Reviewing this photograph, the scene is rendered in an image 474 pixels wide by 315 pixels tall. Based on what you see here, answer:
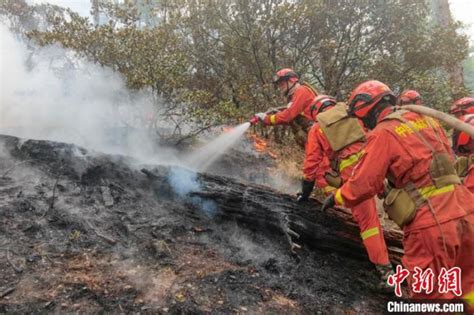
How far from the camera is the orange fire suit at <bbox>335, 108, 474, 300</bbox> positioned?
119 inches

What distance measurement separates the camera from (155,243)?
4352 millimetres

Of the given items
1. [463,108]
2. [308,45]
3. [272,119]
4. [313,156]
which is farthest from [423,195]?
[308,45]

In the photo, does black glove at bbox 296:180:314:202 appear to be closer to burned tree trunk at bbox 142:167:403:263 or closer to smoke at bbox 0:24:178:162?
burned tree trunk at bbox 142:167:403:263

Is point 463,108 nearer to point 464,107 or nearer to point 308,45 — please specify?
point 464,107

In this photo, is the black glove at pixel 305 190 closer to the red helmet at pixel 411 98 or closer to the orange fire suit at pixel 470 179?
the orange fire suit at pixel 470 179

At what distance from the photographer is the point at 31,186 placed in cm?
493

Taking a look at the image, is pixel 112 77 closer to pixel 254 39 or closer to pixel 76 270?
pixel 254 39

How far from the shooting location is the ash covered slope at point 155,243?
348 centimetres

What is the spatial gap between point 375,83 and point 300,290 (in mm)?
2307

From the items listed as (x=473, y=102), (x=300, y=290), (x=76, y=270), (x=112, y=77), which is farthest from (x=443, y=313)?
(x=112, y=77)

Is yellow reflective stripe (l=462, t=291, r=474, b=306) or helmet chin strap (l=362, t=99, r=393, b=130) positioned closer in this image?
yellow reflective stripe (l=462, t=291, r=474, b=306)

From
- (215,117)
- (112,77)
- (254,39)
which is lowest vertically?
(215,117)

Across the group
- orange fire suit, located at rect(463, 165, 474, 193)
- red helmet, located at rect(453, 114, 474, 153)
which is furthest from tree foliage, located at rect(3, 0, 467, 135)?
orange fire suit, located at rect(463, 165, 474, 193)

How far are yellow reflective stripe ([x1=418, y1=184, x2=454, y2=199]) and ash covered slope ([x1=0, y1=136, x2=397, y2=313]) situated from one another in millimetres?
1555
